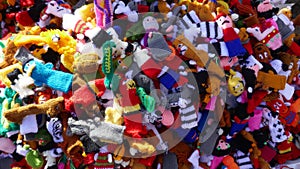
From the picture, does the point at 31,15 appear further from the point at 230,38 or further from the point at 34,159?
the point at 230,38

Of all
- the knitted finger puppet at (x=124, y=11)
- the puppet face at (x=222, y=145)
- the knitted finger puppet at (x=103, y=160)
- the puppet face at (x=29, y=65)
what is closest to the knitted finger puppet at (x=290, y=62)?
the puppet face at (x=222, y=145)

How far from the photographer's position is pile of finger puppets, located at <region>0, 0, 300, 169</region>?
0.89 metres

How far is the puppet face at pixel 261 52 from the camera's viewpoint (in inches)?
40.8

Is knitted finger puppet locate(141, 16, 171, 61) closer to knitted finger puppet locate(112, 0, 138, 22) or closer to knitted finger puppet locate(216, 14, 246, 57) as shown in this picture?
knitted finger puppet locate(112, 0, 138, 22)

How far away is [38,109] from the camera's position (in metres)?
0.91

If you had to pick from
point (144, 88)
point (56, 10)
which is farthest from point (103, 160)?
point (56, 10)

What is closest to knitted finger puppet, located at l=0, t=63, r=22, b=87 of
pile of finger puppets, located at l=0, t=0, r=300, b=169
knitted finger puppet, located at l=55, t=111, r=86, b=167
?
pile of finger puppets, located at l=0, t=0, r=300, b=169

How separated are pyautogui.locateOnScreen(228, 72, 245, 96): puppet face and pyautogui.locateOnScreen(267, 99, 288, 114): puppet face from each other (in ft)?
0.42

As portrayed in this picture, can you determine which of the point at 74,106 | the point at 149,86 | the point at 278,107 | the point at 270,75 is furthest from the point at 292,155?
the point at 74,106

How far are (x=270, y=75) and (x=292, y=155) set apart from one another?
0.28 metres

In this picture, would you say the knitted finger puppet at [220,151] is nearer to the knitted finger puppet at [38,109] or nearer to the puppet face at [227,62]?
the puppet face at [227,62]

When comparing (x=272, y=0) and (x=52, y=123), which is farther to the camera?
(x=272, y=0)

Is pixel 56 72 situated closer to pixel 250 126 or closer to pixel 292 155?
pixel 250 126

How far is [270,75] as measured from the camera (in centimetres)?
99
